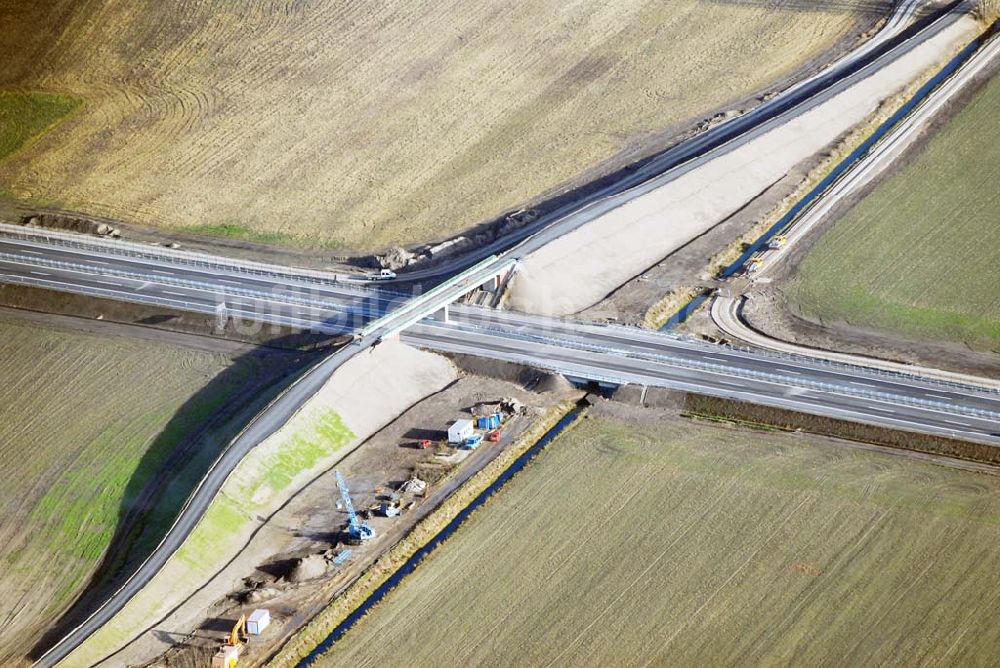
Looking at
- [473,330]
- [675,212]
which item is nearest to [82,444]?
[473,330]

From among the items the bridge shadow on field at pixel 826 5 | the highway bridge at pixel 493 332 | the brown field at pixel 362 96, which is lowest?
the highway bridge at pixel 493 332

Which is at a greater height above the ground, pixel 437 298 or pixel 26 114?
pixel 26 114

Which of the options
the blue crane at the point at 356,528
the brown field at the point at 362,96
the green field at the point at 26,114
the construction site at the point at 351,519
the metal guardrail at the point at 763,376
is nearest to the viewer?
the construction site at the point at 351,519

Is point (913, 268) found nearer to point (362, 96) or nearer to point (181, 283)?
point (362, 96)

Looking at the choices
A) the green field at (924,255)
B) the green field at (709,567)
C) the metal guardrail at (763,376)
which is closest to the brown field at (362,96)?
the metal guardrail at (763,376)

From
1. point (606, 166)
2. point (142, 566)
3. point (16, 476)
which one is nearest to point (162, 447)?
point (16, 476)

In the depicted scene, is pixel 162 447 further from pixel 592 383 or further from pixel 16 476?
pixel 592 383

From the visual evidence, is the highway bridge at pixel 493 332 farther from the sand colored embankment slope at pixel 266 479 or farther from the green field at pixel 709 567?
the green field at pixel 709 567
